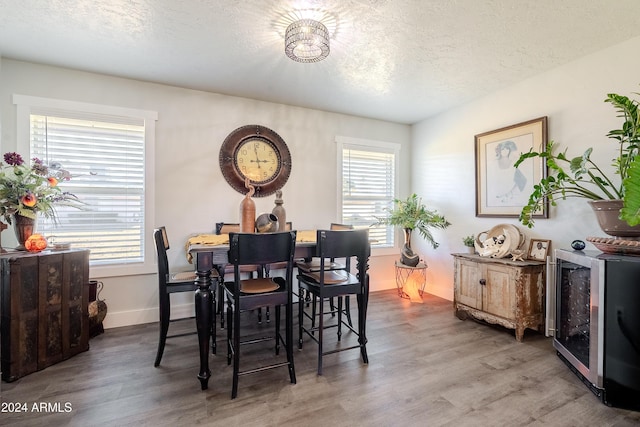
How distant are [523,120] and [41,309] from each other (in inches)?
189

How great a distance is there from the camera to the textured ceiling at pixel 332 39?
2.00 meters

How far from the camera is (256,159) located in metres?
3.64

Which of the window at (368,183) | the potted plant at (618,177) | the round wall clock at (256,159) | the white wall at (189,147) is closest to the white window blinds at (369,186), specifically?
the window at (368,183)

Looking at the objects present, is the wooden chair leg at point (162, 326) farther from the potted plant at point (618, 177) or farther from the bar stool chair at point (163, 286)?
the potted plant at point (618, 177)

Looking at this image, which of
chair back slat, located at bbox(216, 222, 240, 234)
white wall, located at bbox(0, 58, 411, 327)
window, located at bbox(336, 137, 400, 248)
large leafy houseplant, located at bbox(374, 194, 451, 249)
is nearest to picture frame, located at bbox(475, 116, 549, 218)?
large leafy houseplant, located at bbox(374, 194, 451, 249)

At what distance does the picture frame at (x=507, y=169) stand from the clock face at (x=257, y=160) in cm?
261

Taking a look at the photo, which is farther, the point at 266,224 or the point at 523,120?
the point at 523,120

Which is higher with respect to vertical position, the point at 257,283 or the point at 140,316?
the point at 257,283

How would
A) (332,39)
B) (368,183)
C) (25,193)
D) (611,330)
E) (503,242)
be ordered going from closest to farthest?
(611,330)
(25,193)
(332,39)
(503,242)
(368,183)

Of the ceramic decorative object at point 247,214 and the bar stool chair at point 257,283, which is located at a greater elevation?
the ceramic decorative object at point 247,214

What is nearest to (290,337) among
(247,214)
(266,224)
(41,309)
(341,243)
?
(341,243)

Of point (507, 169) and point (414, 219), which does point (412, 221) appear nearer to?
point (414, 219)

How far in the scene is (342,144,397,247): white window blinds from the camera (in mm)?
4266

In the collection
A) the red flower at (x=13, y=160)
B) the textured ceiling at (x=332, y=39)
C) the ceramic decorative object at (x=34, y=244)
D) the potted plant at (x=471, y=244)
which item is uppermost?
the textured ceiling at (x=332, y=39)
